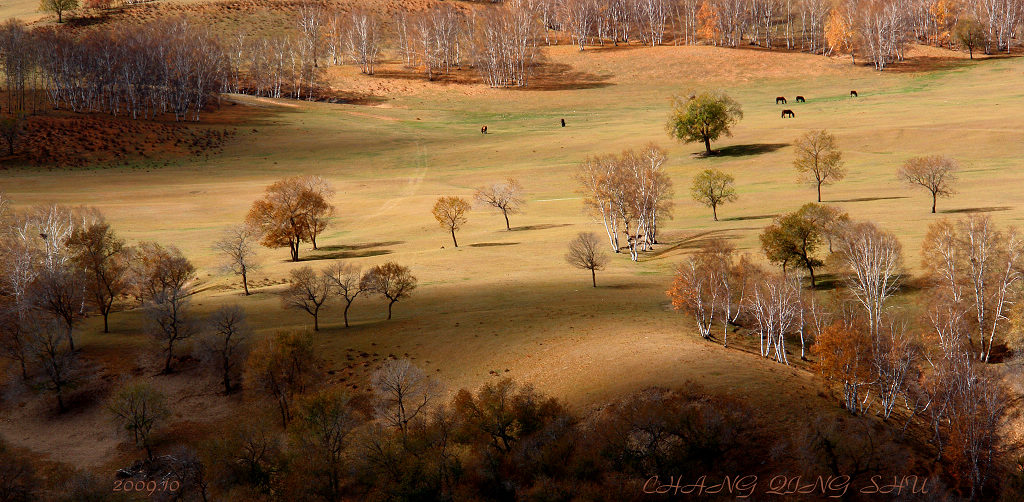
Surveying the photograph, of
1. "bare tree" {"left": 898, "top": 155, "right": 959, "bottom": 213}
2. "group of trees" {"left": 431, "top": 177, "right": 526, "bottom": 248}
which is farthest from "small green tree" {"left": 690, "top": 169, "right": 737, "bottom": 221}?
"group of trees" {"left": 431, "top": 177, "right": 526, "bottom": 248}

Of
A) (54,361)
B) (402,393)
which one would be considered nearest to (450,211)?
(54,361)

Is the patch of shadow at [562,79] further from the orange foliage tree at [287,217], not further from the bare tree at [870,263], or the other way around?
the bare tree at [870,263]

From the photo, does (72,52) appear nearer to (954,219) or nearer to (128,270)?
(128,270)

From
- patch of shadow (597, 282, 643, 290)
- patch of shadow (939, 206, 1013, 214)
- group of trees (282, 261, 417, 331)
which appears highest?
patch of shadow (939, 206, 1013, 214)

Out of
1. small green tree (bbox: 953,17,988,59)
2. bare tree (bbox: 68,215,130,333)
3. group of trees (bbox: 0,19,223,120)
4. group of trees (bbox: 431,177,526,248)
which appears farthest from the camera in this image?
small green tree (bbox: 953,17,988,59)

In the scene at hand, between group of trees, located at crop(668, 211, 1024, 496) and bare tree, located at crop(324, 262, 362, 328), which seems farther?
bare tree, located at crop(324, 262, 362, 328)

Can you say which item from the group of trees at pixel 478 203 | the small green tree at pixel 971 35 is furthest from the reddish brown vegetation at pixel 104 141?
the small green tree at pixel 971 35

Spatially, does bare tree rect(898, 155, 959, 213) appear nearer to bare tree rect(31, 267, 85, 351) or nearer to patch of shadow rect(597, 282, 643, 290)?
patch of shadow rect(597, 282, 643, 290)
